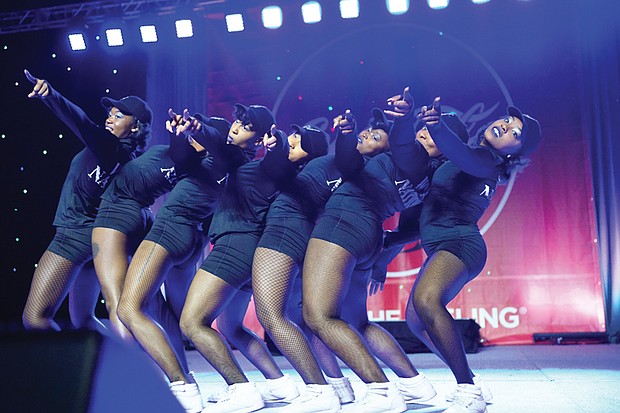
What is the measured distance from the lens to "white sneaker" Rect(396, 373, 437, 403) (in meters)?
3.16

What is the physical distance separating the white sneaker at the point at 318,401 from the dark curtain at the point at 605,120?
12.1 feet

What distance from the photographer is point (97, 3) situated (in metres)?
6.03

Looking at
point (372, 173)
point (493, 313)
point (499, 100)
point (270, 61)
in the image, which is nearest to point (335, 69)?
point (270, 61)

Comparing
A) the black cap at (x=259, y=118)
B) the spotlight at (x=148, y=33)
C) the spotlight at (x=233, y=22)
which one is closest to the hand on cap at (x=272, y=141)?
the black cap at (x=259, y=118)

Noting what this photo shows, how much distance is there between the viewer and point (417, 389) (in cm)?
316

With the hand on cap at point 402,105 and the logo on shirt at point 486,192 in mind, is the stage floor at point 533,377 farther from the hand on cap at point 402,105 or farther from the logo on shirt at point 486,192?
the hand on cap at point 402,105

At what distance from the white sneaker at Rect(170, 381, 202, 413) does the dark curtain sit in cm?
403

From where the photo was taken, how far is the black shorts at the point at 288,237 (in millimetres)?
3193

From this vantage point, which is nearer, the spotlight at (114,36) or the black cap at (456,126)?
the black cap at (456,126)

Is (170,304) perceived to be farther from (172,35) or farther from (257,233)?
(172,35)

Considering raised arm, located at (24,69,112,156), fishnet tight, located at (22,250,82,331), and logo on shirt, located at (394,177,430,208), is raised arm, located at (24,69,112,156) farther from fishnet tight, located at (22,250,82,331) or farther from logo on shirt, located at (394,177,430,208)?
logo on shirt, located at (394,177,430,208)

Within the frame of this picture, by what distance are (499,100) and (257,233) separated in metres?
3.37

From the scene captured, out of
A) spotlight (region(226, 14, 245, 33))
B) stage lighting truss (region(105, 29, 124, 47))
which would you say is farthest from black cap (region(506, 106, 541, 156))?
stage lighting truss (region(105, 29, 124, 47))

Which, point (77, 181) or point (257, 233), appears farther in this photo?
point (77, 181)
